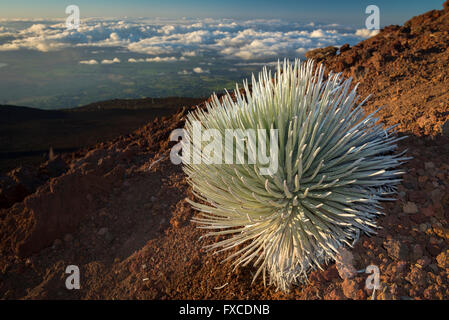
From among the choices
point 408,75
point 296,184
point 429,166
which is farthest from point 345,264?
point 408,75

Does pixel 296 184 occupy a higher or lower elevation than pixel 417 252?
higher

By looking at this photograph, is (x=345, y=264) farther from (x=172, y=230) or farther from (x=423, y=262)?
(x=172, y=230)

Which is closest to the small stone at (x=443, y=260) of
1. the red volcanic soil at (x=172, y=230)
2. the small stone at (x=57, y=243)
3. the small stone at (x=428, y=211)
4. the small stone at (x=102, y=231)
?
the red volcanic soil at (x=172, y=230)

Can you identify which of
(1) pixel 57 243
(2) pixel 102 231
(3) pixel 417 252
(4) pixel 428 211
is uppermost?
(4) pixel 428 211

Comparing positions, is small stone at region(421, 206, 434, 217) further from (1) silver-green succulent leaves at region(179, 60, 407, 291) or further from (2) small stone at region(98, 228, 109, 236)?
(2) small stone at region(98, 228, 109, 236)

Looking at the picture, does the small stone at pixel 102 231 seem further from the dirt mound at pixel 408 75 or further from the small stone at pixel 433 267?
the dirt mound at pixel 408 75

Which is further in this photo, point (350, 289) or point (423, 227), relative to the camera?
point (423, 227)

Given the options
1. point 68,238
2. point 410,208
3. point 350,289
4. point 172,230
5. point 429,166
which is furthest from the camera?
point 68,238
